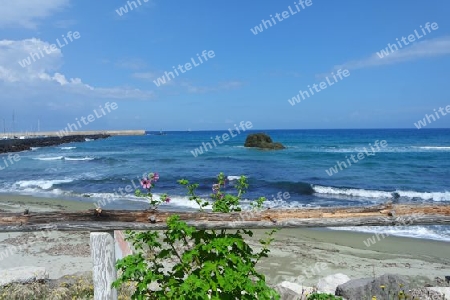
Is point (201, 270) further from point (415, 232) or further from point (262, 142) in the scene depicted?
point (262, 142)

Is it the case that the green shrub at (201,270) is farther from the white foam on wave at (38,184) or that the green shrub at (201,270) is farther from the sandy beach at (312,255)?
the white foam on wave at (38,184)

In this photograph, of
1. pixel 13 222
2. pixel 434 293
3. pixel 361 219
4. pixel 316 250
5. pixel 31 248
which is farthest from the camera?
pixel 316 250

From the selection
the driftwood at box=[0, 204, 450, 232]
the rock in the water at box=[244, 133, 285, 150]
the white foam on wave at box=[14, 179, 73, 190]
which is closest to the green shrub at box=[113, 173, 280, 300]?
the driftwood at box=[0, 204, 450, 232]

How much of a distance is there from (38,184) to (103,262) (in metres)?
20.8

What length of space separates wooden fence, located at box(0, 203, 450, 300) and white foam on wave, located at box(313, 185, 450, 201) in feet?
52.9

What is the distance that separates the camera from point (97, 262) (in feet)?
9.77

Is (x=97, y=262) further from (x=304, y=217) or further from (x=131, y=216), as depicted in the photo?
(x=304, y=217)

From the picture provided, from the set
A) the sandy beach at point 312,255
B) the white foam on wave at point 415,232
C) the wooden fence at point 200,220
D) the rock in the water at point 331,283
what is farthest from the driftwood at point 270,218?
the white foam on wave at point 415,232

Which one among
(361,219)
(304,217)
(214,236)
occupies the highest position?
(214,236)

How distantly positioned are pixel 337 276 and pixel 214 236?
3.83 meters

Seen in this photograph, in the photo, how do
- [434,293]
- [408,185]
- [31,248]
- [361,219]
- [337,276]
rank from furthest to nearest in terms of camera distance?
[408,185] → [31,248] → [337,276] → [434,293] → [361,219]

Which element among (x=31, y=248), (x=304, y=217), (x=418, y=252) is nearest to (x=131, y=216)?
(x=304, y=217)

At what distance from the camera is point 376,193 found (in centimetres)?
1838

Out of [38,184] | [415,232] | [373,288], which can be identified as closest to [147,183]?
[373,288]
